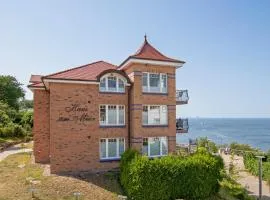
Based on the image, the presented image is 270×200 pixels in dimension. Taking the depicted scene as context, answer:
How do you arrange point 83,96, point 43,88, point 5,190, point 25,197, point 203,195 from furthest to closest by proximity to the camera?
point 43,88 < point 83,96 < point 203,195 < point 5,190 < point 25,197

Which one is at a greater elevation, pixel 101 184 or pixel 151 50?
pixel 151 50

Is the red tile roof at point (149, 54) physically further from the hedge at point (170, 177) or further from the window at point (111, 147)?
the hedge at point (170, 177)

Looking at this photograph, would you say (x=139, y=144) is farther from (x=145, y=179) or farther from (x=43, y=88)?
(x=43, y=88)

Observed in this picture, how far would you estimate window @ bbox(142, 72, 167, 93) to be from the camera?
23281mm

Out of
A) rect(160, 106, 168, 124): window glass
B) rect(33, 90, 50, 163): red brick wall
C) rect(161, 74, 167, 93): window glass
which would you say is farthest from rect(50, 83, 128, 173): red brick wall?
rect(33, 90, 50, 163): red brick wall

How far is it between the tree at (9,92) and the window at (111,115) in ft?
168

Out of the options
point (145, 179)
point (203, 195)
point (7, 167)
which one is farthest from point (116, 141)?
point (7, 167)

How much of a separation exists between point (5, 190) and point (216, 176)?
13.9 m

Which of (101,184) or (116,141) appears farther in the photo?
(116,141)

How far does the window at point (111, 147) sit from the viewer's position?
2258 cm

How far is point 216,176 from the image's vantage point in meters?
19.1

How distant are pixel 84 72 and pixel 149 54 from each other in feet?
19.0

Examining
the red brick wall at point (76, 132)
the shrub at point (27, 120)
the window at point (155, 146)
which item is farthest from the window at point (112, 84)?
the shrub at point (27, 120)

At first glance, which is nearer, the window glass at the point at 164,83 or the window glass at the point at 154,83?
the window glass at the point at 154,83
